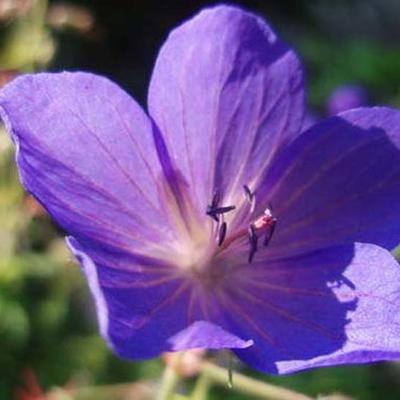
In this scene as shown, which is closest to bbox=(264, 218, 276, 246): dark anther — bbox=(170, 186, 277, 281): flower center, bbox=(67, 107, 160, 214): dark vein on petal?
bbox=(170, 186, 277, 281): flower center

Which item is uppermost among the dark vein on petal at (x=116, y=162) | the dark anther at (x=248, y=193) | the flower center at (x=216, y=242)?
the dark vein on petal at (x=116, y=162)

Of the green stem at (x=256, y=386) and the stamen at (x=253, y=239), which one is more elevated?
the stamen at (x=253, y=239)

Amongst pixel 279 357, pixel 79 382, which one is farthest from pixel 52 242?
pixel 279 357

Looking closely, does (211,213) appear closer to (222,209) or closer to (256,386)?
(222,209)

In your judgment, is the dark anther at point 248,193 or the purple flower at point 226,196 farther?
the dark anther at point 248,193

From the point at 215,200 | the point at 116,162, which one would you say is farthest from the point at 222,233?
the point at 116,162

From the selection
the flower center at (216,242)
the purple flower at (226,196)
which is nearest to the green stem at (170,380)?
the purple flower at (226,196)

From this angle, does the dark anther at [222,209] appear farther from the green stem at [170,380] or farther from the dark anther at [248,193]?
the green stem at [170,380]

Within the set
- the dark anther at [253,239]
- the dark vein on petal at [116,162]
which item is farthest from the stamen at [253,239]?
the dark vein on petal at [116,162]
